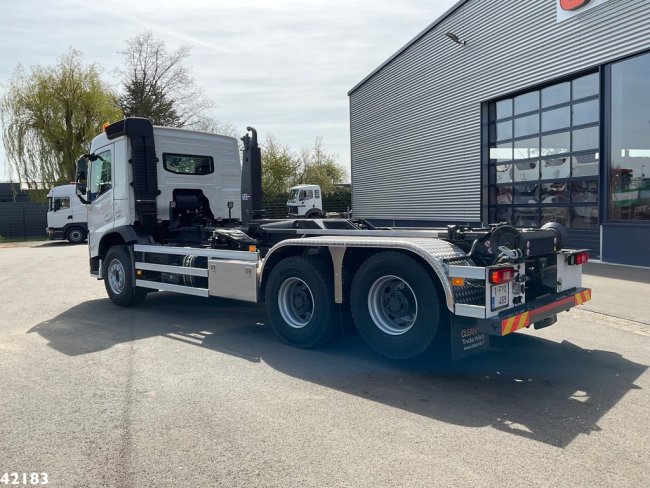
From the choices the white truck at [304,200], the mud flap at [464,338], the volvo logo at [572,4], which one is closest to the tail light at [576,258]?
the mud flap at [464,338]

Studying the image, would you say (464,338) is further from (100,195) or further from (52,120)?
(52,120)

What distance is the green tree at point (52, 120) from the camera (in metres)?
32.3

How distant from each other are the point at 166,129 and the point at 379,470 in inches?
300

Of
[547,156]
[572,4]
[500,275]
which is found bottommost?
[500,275]

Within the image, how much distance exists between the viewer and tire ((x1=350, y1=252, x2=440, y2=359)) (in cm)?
525

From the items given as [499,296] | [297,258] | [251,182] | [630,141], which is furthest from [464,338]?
[630,141]

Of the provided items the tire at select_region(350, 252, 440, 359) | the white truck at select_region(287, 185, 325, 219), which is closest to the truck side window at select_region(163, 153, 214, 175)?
the tire at select_region(350, 252, 440, 359)

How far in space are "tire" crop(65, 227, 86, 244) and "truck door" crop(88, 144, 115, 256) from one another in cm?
1909

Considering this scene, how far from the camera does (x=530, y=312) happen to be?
535cm

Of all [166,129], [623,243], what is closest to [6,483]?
[166,129]

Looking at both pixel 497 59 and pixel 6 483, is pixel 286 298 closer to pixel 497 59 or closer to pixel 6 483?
pixel 6 483

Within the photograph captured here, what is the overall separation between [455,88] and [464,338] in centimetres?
1583

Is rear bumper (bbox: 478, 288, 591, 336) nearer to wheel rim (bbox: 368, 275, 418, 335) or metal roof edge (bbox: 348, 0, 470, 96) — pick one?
wheel rim (bbox: 368, 275, 418, 335)

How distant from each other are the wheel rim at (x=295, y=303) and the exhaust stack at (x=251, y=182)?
119 inches
